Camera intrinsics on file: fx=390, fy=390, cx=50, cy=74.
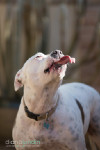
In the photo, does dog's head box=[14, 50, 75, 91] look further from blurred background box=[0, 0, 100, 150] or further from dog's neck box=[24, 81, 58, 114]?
blurred background box=[0, 0, 100, 150]

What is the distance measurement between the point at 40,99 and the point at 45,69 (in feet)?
1.20

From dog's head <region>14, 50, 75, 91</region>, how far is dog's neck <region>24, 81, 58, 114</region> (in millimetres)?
74

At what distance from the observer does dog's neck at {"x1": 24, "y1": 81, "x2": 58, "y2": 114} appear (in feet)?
11.9

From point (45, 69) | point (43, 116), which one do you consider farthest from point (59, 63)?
point (43, 116)

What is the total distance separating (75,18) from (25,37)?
3.40 feet

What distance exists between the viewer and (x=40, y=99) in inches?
144

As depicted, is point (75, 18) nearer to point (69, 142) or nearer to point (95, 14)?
point (95, 14)

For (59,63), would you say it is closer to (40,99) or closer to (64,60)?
(64,60)

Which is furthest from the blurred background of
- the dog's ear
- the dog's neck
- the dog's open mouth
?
the dog's open mouth

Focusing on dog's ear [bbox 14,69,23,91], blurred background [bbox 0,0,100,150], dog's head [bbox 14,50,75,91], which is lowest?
blurred background [bbox 0,0,100,150]

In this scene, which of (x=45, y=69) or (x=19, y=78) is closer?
(x=45, y=69)

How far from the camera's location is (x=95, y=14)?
7.50 m

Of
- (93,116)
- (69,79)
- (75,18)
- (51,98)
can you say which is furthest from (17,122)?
(75,18)

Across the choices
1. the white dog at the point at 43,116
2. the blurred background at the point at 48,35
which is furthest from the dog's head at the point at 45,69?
the blurred background at the point at 48,35
